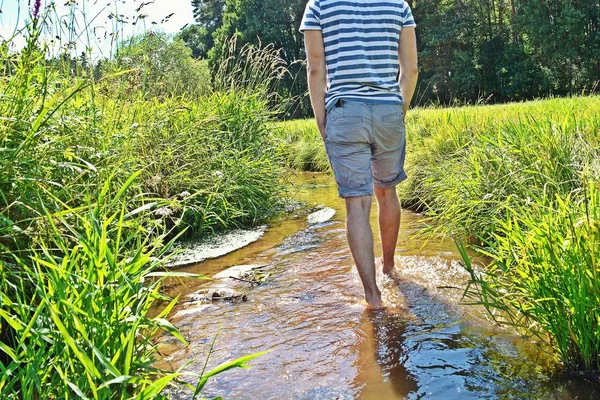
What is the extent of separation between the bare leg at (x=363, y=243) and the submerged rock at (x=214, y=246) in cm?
138

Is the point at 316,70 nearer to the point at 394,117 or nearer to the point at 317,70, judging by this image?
the point at 317,70

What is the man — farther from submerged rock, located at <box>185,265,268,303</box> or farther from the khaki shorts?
submerged rock, located at <box>185,265,268,303</box>

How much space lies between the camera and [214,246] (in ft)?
14.2

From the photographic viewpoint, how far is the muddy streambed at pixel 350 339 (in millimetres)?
2000

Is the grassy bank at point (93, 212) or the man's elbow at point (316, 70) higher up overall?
the man's elbow at point (316, 70)

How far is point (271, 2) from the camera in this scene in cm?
4181

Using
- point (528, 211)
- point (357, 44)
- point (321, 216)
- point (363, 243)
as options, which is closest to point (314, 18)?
point (357, 44)

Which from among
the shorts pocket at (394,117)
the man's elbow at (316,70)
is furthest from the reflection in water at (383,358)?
the man's elbow at (316,70)

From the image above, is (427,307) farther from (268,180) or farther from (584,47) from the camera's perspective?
(584,47)

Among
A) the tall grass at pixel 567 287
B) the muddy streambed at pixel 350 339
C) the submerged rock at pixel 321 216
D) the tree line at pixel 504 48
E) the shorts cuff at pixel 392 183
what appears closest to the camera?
the tall grass at pixel 567 287

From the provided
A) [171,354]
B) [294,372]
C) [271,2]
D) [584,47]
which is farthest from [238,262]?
[271,2]

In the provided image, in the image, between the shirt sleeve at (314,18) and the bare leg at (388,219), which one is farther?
the bare leg at (388,219)

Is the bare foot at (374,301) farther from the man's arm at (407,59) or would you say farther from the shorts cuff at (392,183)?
the man's arm at (407,59)

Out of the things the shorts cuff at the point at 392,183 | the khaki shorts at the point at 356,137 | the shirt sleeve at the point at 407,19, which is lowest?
the shorts cuff at the point at 392,183
